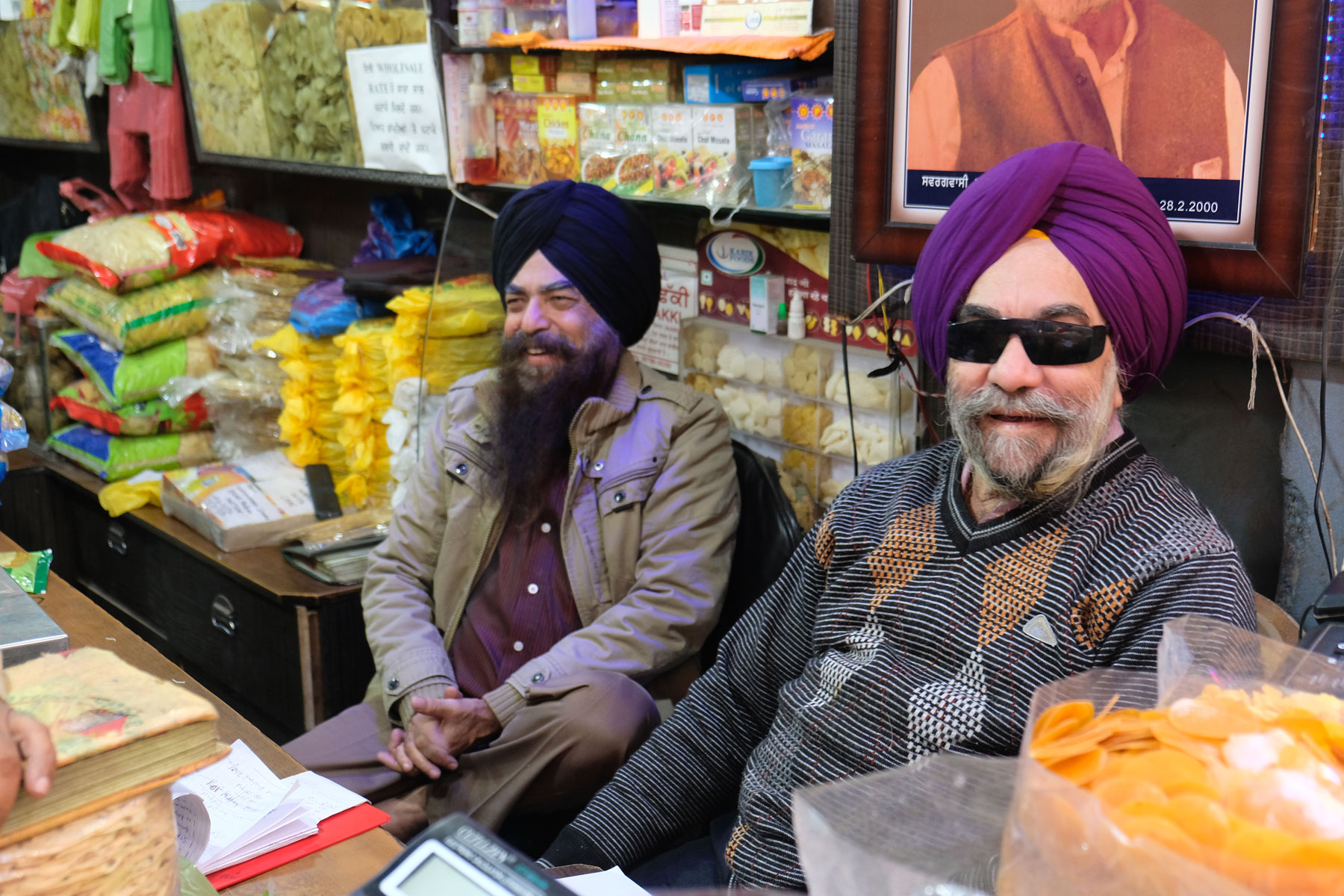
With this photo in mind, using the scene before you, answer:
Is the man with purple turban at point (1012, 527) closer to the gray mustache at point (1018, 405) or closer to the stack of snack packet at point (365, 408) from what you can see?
the gray mustache at point (1018, 405)

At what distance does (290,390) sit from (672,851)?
2.10 metres

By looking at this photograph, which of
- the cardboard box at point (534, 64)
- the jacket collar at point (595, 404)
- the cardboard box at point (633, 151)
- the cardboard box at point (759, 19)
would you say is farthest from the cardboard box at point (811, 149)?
the cardboard box at point (534, 64)

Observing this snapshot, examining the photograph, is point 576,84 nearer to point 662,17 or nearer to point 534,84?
point 534,84

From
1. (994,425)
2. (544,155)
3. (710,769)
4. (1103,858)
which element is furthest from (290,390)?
(1103,858)

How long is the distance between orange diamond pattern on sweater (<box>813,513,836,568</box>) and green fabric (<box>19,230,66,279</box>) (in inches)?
138

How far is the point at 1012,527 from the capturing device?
1382mm

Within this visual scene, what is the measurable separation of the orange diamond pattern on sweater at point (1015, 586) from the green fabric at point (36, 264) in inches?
150

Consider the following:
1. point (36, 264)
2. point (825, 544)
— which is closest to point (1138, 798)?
point (825, 544)

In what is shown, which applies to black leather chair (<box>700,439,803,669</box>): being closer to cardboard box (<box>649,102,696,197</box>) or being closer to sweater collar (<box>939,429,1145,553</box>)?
cardboard box (<box>649,102,696,197</box>)

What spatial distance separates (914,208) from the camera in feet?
5.89

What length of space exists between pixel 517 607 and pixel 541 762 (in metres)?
0.39

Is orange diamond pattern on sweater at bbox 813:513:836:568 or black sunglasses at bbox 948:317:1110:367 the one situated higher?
black sunglasses at bbox 948:317:1110:367

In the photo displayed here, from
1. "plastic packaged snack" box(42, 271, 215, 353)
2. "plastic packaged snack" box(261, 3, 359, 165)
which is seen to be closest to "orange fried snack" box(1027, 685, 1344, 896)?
"plastic packaged snack" box(261, 3, 359, 165)

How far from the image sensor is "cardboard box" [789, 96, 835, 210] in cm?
203
